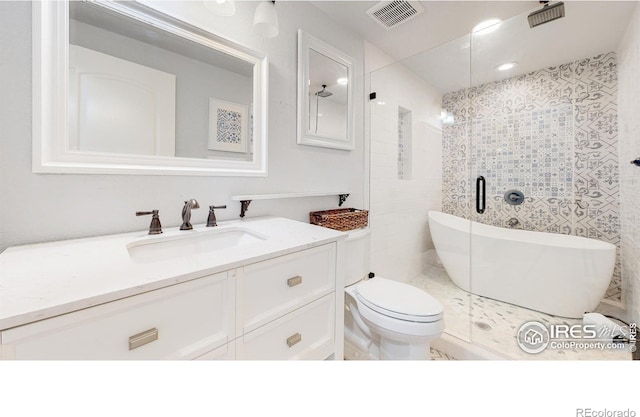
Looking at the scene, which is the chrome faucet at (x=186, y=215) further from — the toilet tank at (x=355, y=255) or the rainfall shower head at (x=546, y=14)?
the rainfall shower head at (x=546, y=14)

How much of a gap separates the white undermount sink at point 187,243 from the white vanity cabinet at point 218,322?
161mm

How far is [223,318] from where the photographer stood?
0.70 meters

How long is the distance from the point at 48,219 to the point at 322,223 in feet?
4.03

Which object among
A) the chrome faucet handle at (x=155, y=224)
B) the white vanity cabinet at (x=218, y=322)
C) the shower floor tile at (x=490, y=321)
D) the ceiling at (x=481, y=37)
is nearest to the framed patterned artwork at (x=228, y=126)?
the chrome faucet handle at (x=155, y=224)

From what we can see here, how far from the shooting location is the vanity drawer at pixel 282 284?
0.75 metres

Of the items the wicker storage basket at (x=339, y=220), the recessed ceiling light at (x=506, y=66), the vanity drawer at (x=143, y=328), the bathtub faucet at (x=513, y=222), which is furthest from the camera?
the bathtub faucet at (x=513, y=222)

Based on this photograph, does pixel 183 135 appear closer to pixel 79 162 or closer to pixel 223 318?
pixel 79 162

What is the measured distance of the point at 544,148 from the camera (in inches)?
82.6

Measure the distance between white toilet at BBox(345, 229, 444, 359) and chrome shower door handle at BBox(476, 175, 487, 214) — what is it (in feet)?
3.87

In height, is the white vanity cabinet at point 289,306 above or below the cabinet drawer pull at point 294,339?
above

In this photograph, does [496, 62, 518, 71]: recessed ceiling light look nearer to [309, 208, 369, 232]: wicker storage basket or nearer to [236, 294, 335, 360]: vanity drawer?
[309, 208, 369, 232]: wicker storage basket

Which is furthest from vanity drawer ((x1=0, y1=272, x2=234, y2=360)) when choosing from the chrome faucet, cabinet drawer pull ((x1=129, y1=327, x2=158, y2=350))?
the chrome faucet

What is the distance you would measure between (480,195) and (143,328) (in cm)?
244

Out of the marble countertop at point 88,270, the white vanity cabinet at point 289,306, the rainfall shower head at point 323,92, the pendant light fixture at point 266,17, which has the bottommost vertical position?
the white vanity cabinet at point 289,306
